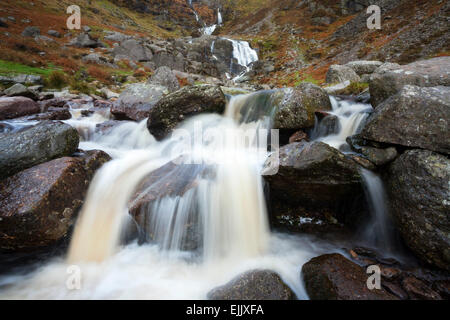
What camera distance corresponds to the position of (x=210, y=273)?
11.3 ft

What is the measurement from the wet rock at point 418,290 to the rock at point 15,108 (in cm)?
1211

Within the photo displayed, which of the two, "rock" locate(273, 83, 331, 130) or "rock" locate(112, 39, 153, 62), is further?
"rock" locate(112, 39, 153, 62)

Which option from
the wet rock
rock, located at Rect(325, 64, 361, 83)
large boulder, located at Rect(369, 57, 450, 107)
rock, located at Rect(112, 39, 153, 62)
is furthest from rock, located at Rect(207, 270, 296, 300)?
rock, located at Rect(112, 39, 153, 62)

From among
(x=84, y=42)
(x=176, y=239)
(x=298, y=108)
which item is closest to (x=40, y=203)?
(x=176, y=239)

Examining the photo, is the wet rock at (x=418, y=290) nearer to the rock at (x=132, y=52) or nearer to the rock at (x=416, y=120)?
the rock at (x=416, y=120)

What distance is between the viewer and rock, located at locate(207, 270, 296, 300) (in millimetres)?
2717

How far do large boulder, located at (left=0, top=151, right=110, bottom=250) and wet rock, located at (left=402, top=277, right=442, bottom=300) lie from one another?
533 cm

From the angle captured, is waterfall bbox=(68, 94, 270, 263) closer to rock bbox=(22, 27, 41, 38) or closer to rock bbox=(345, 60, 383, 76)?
Result: rock bbox=(345, 60, 383, 76)

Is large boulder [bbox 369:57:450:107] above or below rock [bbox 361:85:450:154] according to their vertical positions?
above

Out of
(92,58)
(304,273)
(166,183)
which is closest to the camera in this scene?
(304,273)

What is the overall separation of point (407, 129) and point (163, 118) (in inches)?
242

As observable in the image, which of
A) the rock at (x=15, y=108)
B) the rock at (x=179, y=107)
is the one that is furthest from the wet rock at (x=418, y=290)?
the rock at (x=15, y=108)

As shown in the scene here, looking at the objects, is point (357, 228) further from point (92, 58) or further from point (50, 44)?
point (50, 44)

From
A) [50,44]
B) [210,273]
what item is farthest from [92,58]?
[210,273]
